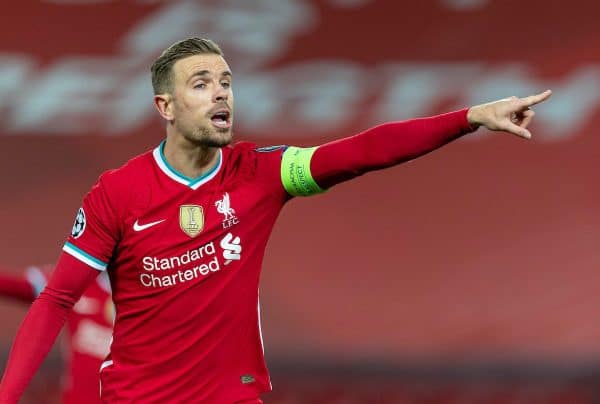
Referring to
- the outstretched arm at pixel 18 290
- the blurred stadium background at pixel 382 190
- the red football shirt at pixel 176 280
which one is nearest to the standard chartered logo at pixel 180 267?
the red football shirt at pixel 176 280

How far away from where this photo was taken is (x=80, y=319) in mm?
5449

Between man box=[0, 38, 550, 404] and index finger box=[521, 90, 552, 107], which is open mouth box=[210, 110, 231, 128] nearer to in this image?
man box=[0, 38, 550, 404]

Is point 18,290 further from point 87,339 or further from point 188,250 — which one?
point 188,250

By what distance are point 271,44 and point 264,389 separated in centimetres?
388

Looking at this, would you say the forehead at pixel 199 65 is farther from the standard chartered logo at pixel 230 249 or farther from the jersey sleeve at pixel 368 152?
the standard chartered logo at pixel 230 249

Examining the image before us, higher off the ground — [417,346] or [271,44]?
[271,44]

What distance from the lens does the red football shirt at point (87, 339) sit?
5180 mm

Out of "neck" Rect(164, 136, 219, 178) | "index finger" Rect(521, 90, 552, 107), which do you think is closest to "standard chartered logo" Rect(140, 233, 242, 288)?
"neck" Rect(164, 136, 219, 178)

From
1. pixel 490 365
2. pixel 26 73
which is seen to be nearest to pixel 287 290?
pixel 490 365

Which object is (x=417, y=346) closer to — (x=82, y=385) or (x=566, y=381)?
(x=566, y=381)

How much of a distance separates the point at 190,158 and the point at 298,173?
14.2 inches

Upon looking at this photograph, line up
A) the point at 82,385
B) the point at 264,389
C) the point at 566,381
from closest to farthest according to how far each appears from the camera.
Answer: the point at 264,389 < the point at 82,385 < the point at 566,381

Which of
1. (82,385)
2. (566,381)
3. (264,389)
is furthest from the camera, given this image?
(566,381)

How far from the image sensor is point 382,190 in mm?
7926
